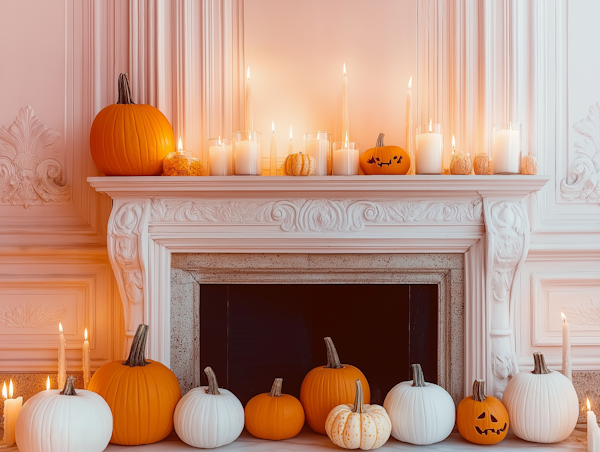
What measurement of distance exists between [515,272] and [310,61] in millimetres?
1206

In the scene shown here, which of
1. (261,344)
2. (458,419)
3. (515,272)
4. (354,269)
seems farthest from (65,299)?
(515,272)

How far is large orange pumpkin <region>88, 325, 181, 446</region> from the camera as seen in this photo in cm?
165

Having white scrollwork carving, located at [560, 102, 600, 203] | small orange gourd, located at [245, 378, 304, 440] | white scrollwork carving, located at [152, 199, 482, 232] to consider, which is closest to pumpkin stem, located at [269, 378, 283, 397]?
small orange gourd, located at [245, 378, 304, 440]

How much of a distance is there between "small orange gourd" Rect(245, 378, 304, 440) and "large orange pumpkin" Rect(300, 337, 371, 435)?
0.17 ft

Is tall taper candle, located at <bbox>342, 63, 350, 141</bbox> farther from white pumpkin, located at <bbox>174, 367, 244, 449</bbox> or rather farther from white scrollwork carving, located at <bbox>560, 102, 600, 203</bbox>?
white pumpkin, located at <bbox>174, 367, 244, 449</bbox>

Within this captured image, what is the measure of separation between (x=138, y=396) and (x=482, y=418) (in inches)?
48.6

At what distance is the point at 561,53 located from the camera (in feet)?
6.53

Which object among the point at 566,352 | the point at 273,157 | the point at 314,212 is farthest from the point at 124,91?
the point at 566,352

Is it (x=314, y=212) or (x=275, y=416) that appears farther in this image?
(x=314, y=212)

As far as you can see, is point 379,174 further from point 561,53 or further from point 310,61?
point 561,53

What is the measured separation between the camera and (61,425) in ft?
4.85

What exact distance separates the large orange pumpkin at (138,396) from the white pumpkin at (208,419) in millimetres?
63

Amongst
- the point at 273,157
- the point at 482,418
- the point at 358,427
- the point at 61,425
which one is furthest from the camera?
the point at 273,157

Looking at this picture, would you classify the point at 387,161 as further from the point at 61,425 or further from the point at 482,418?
the point at 61,425
